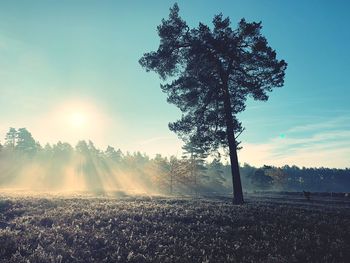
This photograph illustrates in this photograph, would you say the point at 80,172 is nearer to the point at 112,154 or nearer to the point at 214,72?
the point at 112,154

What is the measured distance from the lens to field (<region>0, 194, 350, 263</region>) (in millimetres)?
11328

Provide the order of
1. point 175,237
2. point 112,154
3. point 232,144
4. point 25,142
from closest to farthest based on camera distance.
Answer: point 175,237, point 232,144, point 25,142, point 112,154

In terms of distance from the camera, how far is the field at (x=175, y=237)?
37.2ft

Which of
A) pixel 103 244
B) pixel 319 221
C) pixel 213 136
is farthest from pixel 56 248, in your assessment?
pixel 213 136

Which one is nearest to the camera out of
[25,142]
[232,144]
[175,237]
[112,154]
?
[175,237]

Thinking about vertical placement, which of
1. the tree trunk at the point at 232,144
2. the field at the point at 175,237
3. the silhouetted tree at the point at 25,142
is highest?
the silhouetted tree at the point at 25,142

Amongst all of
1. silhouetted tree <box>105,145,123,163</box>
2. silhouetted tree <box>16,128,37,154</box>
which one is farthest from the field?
silhouetted tree <box>105,145,123,163</box>

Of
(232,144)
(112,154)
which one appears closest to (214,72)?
(232,144)

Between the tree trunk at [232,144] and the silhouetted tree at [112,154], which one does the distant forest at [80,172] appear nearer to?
the silhouetted tree at [112,154]

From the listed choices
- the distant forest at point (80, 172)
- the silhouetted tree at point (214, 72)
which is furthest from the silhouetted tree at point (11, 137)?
the silhouetted tree at point (214, 72)

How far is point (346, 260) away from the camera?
38.0ft

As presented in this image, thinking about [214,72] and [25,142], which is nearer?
[214,72]

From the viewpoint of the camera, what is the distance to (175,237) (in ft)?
43.8

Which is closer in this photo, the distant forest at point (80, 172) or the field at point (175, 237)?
the field at point (175, 237)
